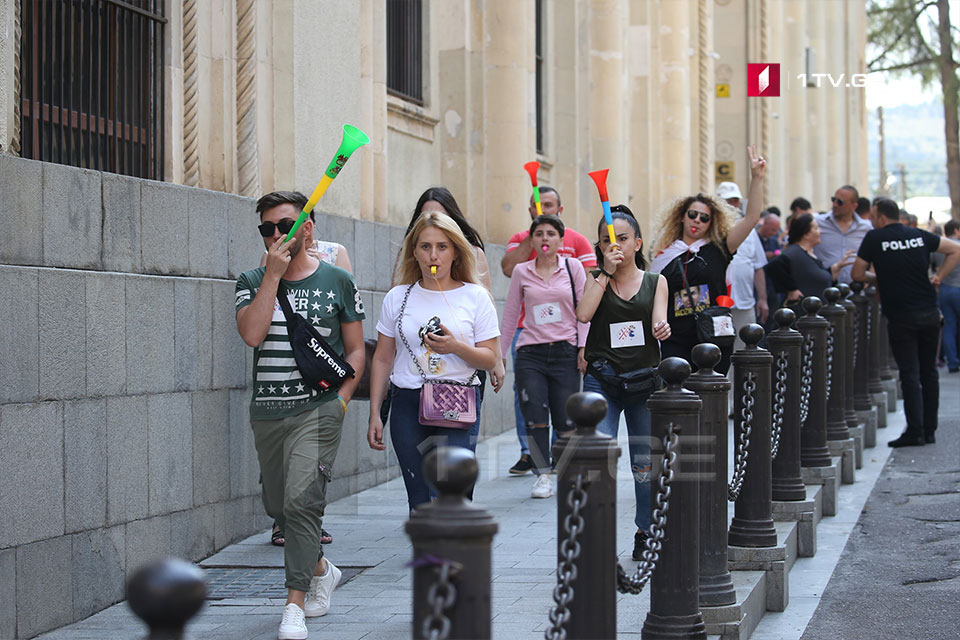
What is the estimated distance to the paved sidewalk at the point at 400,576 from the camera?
236 inches

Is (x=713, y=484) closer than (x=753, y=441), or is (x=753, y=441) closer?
(x=713, y=484)

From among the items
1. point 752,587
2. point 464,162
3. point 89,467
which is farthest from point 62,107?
point 464,162

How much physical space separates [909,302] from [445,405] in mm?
7578

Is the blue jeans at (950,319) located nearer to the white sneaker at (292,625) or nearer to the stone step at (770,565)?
the stone step at (770,565)

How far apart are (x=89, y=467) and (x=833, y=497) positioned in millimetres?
5359

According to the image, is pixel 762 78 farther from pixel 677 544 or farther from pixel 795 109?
pixel 677 544

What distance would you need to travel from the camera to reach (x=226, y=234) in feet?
25.6

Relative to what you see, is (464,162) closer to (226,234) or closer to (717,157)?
(226,234)

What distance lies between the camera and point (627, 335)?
7410mm

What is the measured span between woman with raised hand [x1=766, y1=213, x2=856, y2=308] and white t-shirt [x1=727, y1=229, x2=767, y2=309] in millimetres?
180

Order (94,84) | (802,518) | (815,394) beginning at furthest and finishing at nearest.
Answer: (815,394)
(802,518)
(94,84)

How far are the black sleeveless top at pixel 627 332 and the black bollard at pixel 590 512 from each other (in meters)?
3.19

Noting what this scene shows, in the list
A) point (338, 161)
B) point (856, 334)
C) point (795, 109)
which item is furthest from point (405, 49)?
point (795, 109)

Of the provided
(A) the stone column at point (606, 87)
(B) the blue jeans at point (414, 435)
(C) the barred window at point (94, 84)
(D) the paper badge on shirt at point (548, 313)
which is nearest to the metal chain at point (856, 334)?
(D) the paper badge on shirt at point (548, 313)
